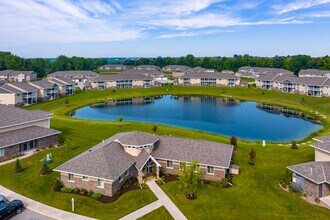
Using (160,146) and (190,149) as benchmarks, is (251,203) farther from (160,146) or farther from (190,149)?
(160,146)

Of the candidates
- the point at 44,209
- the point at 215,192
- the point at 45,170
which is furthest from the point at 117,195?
the point at 45,170

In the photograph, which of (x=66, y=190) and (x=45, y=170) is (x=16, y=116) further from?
(x=66, y=190)

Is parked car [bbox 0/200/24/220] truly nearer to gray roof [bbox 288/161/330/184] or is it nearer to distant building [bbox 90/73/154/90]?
gray roof [bbox 288/161/330/184]

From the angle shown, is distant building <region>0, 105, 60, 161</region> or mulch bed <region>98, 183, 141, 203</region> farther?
distant building <region>0, 105, 60, 161</region>

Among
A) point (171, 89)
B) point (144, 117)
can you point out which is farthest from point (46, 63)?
point (144, 117)

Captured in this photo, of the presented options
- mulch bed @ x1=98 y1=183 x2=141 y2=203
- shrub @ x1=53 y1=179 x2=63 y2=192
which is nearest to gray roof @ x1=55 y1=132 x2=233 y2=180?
shrub @ x1=53 y1=179 x2=63 y2=192

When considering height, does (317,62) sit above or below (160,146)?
above
